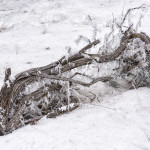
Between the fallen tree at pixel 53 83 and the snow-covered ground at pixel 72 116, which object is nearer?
the snow-covered ground at pixel 72 116

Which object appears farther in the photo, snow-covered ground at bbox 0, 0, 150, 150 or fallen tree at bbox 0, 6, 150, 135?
fallen tree at bbox 0, 6, 150, 135

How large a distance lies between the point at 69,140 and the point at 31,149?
329 mm

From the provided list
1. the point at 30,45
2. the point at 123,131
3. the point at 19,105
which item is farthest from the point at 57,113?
the point at 30,45

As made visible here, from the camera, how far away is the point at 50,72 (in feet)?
7.54

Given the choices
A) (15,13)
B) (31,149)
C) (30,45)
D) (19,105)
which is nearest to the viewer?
(31,149)

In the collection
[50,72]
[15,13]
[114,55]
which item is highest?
[15,13]

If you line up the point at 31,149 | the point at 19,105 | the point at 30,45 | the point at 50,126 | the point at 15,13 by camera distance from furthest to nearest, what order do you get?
the point at 15,13
the point at 30,45
the point at 19,105
the point at 50,126
the point at 31,149

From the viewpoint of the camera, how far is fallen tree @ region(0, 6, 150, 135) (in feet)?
7.24

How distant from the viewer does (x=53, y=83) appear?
2393 mm

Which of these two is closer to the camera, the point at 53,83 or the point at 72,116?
the point at 72,116

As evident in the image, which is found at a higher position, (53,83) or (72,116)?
(53,83)

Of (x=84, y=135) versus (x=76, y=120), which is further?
(x=76, y=120)

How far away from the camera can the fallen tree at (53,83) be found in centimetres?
221

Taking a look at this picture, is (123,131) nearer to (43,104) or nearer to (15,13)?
(43,104)
